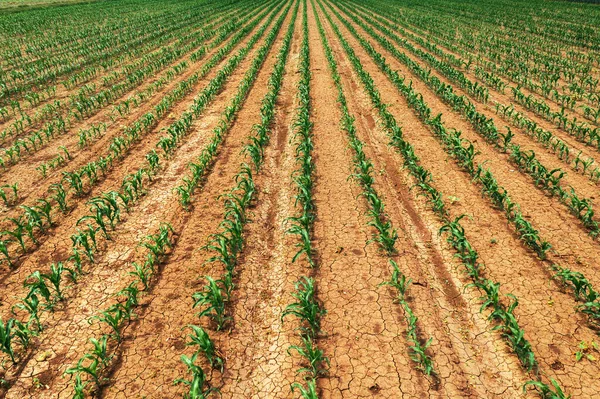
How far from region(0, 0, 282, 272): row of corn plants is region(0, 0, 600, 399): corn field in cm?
10

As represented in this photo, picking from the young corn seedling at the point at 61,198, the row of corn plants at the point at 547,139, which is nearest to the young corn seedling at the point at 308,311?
the young corn seedling at the point at 61,198

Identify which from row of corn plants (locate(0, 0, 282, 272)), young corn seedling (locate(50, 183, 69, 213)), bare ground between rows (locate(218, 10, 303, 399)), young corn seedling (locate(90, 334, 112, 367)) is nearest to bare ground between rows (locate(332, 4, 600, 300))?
bare ground between rows (locate(218, 10, 303, 399))

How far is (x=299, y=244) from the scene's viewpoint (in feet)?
21.4

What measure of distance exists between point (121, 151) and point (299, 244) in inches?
251

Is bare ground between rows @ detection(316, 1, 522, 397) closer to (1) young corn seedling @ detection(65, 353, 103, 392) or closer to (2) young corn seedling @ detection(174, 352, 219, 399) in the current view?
(2) young corn seedling @ detection(174, 352, 219, 399)

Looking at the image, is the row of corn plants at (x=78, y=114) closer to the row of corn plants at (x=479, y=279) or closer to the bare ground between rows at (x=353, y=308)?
the bare ground between rows at (x=353, y=308)

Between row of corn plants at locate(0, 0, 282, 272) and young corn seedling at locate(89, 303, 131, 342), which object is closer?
young corn seedling at locate(89, 303, 131, 342)

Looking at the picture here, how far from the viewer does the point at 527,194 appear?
8.01 metres

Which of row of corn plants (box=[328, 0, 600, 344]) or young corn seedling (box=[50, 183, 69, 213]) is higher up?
young corn seedling (box=[50, 183, 69, 213])

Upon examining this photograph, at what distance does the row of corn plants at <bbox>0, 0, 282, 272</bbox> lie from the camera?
7.01 metres

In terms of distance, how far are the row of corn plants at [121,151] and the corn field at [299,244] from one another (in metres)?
0.10

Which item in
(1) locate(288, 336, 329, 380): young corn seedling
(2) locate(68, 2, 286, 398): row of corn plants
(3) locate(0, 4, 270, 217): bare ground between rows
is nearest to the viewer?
(2) locate(68, 2, 286, 398): row of corn plants

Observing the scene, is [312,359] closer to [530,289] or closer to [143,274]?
[143,274]

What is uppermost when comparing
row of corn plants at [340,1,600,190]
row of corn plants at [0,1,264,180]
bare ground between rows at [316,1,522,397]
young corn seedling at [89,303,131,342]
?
row of corn plants at [0,1,264,180]
